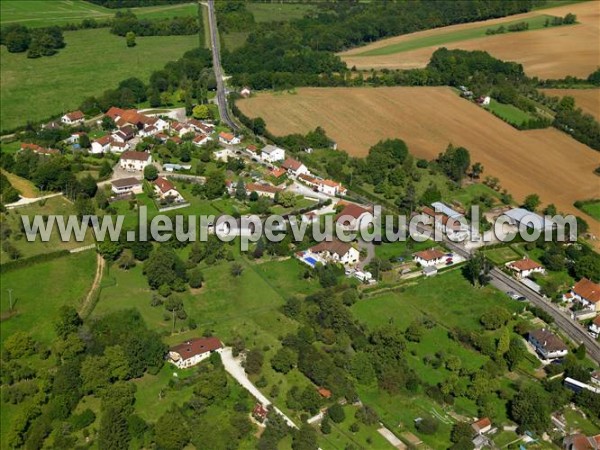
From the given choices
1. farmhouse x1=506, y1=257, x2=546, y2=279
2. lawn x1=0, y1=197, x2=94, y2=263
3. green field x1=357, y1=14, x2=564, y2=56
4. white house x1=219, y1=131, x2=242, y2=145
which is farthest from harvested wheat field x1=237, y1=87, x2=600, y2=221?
lawn x1=0, y1=197, x2=94, y2=263

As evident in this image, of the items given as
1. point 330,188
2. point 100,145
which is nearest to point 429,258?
point 330,188

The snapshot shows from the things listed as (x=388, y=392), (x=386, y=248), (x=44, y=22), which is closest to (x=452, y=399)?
(x=388, y=392)

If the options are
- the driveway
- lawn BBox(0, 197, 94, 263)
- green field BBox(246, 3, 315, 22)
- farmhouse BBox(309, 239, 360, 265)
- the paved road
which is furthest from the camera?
green field BBox(246, 3, 315, 22)

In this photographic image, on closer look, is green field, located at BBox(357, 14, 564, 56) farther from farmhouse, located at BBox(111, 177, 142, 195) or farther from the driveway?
the driveway

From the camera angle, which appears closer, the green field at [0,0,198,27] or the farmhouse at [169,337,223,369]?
the farmhouse at [169,337,223,369]

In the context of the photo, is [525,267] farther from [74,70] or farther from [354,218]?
[74,70]

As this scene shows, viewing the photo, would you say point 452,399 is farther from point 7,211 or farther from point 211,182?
point 7,211
